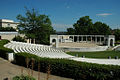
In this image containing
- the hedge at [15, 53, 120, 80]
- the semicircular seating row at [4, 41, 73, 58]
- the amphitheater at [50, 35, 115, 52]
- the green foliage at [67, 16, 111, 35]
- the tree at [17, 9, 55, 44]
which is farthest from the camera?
the green foliage at [67, 16, 111, 35]

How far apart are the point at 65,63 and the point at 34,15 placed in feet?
114

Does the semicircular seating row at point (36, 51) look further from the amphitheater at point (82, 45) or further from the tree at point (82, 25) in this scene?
the tree at point (82, 25)

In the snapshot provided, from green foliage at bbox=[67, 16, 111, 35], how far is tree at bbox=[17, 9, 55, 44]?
65.7ft

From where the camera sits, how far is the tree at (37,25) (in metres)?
39.2

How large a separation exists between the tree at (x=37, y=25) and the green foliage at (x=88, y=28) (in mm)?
20010

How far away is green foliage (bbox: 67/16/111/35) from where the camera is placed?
5384 cm

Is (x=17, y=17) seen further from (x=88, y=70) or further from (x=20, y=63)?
(x=88, y=70)

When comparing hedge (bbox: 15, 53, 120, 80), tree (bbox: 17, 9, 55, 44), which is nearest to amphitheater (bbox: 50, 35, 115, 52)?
tree (bbox: 17, 9, 55, 44)

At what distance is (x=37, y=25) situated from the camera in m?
40.0

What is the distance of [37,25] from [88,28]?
25.3 metres

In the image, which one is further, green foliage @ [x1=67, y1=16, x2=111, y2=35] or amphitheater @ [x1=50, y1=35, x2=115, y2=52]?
green foliage @ [x1=67, y1=16, x2=111, y2=35]

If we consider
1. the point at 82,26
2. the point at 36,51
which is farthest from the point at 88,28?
the point at 36,51

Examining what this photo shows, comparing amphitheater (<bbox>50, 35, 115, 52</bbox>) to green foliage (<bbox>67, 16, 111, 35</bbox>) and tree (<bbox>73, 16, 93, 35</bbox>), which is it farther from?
tree (<bbox>73, 16, 93, 35</bbox>)

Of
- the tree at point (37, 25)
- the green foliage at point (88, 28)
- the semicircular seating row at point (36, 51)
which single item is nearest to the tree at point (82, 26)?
the green foliage at point (88, 28)
